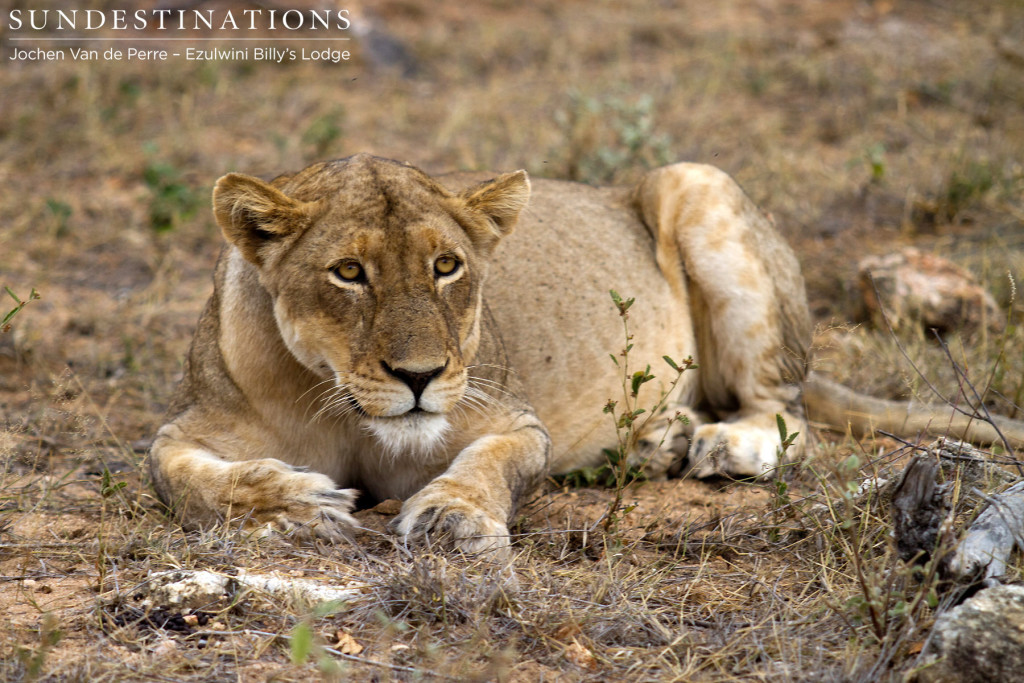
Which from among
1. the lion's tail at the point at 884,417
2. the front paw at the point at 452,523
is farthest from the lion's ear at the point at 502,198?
the lion's tail at the point at 884,417

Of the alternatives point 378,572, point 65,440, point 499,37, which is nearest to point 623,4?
point 499,37

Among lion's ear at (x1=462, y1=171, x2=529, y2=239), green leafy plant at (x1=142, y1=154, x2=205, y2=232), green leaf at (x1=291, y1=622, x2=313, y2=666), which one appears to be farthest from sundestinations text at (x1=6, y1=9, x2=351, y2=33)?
green leaf at (x1=291, y1=622, x2=313, y2=666)

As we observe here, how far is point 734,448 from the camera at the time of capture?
4.62m

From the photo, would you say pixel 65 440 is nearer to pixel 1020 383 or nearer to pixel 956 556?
pixel 956 556

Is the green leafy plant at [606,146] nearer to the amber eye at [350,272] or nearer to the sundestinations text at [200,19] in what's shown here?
the sundestinations text at [200,19]

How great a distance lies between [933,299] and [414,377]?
11.4 ft

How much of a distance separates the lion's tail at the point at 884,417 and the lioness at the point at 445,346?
0.01m

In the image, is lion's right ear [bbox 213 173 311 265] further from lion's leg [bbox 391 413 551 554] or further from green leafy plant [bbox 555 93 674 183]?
green leafy plant [bbox 555 93 674 183]

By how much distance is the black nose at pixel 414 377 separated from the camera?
3166 mm

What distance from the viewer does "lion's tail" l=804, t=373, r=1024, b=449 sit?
4.23 m

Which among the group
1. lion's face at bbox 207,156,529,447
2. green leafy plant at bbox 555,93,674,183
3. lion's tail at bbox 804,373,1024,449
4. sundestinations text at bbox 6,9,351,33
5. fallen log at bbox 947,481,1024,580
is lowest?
lion's tail at bbox 804,373,1024,449

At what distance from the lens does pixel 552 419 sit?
4.57 m

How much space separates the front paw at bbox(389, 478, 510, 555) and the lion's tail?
166cm

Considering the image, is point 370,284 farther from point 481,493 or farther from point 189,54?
point 189,54
